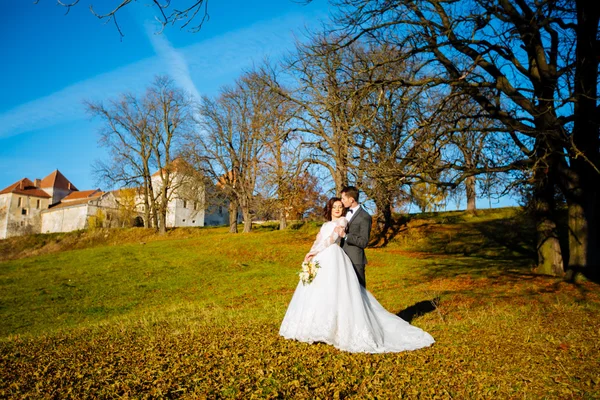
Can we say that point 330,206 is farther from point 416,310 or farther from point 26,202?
point 26,202

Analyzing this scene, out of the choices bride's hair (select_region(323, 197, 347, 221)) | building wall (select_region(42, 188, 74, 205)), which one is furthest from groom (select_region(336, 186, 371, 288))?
building wall (select_region(42, 188, 74, 205))

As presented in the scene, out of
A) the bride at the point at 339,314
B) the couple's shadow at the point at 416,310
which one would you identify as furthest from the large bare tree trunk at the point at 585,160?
the bride at the point at 339,314

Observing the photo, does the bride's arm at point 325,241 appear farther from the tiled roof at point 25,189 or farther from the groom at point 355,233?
the tiled roof at point 25,189

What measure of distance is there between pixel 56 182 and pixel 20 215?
999cm

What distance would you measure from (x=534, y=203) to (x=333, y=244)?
452 inches

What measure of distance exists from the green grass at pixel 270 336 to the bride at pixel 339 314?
0.87ft

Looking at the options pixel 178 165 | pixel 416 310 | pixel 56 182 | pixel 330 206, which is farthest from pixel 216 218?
pixel 330 206

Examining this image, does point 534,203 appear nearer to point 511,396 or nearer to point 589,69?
point 589,69

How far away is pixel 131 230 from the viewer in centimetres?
4353

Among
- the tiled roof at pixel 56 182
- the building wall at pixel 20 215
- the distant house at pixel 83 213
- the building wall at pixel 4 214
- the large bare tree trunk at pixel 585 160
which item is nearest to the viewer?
the large bare tree trunk at pixel 585 160

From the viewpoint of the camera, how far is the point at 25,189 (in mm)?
83250

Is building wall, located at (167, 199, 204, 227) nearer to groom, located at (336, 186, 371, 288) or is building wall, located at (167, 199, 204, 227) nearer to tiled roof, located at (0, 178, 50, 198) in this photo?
tiled roof, located at (0, 178, 50, 198)

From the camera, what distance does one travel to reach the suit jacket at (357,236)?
23.2ft

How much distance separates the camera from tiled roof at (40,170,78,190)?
8631 centimetres
